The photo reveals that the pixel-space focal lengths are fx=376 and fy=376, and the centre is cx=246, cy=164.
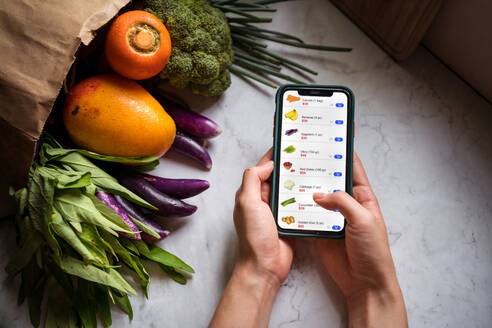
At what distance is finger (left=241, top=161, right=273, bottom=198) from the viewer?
0.70m

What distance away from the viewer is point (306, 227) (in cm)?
71

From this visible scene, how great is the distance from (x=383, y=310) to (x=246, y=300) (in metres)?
0.25

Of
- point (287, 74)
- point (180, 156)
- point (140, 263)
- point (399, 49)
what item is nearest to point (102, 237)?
point (140, 263)

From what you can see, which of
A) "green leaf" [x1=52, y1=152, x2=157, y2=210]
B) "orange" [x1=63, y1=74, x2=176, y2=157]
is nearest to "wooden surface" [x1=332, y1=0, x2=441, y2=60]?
"orange" [x1=63, y1=74, x2=176, y2=157]

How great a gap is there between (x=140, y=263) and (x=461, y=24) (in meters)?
0.80

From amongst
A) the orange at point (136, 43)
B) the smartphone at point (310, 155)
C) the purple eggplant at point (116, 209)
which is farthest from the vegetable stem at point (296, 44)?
the purple eggplant at point (116, 209)

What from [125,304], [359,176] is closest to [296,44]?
[359,176]

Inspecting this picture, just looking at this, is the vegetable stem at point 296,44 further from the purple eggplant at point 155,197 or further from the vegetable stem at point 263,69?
the purple eggplant at point 155,197

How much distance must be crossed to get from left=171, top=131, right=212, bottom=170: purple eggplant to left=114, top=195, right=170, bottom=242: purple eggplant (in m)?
0.15

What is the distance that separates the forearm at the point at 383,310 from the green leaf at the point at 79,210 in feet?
1.49

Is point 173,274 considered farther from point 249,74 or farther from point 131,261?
point 249,74

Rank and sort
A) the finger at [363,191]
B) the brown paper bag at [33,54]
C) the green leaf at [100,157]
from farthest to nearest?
the finger at [363,191] < the green leaf at [100,157] < the brown paper bag at [33,54]

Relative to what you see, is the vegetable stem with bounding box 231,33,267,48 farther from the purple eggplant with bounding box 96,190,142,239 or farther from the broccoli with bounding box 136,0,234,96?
the purple eggplant with bounding box 96,190,142,239

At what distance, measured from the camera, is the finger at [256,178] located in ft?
2.31
